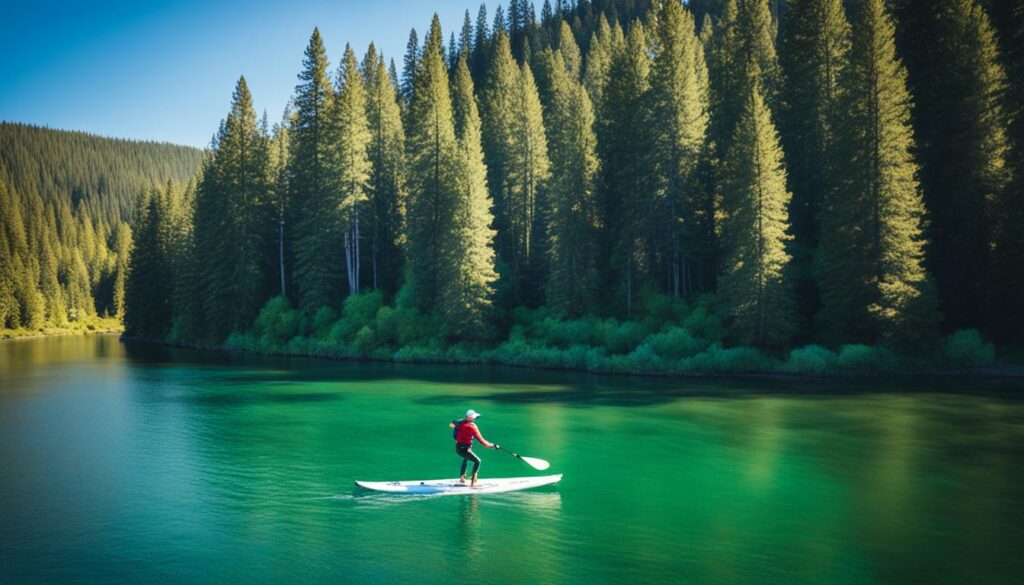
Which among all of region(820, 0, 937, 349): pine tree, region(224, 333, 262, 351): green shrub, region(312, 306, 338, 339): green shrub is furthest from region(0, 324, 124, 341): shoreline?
region(820, 0, 937, 349): pine tree

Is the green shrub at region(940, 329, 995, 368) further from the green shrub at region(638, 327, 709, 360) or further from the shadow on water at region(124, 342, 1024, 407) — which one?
the green shrub at region(638, 327, 709, 360)

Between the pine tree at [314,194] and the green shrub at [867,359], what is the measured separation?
42.3 metres

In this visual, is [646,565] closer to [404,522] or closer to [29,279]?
[404,522]

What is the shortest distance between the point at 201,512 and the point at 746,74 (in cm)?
4912

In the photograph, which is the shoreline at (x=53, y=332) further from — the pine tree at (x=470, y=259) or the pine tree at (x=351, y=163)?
the pine tree at (x=470, y=259)

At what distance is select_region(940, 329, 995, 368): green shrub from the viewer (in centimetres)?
3800

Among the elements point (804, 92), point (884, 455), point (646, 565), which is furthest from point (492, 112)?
point (646, 565)

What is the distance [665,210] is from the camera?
48.8 metres

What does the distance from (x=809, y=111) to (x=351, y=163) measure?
38373mm

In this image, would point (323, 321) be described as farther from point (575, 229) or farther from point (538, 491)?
point (538, 491)

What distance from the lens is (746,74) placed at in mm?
51719

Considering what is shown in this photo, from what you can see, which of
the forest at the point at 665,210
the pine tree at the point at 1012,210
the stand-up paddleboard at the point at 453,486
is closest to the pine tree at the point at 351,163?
the forest at the point at 665,210

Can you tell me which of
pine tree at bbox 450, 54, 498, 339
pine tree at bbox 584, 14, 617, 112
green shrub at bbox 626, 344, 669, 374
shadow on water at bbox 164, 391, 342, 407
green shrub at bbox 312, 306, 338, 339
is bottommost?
shadow on water at bbox 164, 391, 342, 407

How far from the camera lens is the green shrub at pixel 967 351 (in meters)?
38.0
